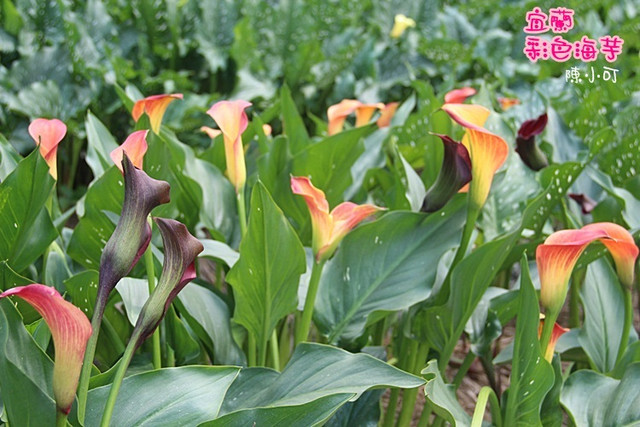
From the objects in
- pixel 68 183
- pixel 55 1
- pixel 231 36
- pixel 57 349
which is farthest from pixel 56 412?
pixel 231 36

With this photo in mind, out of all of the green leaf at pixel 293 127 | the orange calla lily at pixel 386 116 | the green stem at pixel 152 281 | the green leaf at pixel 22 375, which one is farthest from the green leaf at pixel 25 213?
the orange calla lily at pixel 386 116

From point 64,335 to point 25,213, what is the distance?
33 cm

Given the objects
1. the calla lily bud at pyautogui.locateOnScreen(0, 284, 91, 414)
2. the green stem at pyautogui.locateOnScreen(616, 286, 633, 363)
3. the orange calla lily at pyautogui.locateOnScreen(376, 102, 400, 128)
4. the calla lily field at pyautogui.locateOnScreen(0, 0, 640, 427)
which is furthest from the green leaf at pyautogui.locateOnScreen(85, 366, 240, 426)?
the orange calla lily at pyautogui.locateOnScreen(376, 102, 400, 128)

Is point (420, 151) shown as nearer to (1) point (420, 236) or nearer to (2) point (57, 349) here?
(1) point (420, 236)

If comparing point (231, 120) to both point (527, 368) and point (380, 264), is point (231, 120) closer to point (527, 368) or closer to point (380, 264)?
point (380, 264)

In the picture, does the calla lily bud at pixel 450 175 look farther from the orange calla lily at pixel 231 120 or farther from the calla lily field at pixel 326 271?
the orange calla lily at pixel 231 120

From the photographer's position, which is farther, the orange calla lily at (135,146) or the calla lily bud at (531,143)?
the calla lily bud at (531,143)

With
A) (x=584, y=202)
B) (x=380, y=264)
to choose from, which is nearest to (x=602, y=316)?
(x=584, y=202)

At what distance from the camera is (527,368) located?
0.84m

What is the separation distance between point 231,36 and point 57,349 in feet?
6.42

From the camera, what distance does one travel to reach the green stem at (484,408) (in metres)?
0.81

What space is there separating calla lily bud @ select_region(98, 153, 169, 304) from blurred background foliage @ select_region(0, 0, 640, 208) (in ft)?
3.28

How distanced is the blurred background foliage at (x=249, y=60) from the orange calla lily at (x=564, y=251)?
76 centimetres

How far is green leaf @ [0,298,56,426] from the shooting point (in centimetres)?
60
